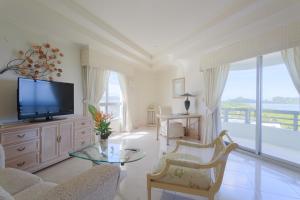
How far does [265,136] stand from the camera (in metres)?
3.76

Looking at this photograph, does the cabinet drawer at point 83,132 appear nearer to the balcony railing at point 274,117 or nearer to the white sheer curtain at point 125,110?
the white sheer curtain at point 125,110

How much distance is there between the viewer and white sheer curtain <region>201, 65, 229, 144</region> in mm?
3746

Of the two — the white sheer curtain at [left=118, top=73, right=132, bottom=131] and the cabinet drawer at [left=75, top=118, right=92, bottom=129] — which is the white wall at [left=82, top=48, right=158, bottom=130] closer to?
the white sheer curtain at [left=118, top=73, right=132, bottom=131]

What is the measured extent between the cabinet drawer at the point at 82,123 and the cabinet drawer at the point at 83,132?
0.21ft

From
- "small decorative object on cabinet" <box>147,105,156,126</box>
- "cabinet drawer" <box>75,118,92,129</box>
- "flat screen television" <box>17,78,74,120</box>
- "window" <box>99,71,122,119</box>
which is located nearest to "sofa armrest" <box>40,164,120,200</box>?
"flat screen television" <box>17,78,74,120</box>

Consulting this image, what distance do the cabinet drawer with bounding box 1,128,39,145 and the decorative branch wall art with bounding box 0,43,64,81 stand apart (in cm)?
99

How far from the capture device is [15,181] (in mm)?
1401

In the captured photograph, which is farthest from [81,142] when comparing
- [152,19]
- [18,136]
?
[152,19]

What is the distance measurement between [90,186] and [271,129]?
4.29 m

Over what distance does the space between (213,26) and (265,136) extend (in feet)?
9.24

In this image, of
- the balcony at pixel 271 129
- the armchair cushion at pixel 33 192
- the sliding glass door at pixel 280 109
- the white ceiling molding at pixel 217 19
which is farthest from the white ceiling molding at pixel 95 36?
the sliding glass door at pixel 280 109

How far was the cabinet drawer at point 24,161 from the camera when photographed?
217 cm

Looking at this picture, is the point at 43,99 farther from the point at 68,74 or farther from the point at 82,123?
the point at 68,74

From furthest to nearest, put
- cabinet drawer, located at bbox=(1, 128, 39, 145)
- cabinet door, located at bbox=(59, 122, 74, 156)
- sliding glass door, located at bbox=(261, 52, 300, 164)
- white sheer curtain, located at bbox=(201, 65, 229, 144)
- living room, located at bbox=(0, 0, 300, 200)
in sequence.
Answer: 1. white sheer curtain, located at bbox=(201, 65, 229, 144)
2. sliding glass door, located at bbox=(261, 52, 300, 164)
3. cabinet door, located at bbox=(59, 122, 74, 156)
4. cabinet drawer, located at bbox=(1, 128, 39, 145)
5. living room, located at bbox=(0, 0, 300, 200)
